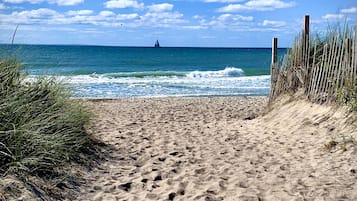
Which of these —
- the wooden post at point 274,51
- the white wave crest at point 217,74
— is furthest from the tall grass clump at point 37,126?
the white wave crest at point 217,74

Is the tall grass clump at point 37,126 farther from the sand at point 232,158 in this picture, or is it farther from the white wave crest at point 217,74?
the white wave crest at point 217,74

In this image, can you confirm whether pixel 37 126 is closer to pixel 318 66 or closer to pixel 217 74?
pixel 318 66

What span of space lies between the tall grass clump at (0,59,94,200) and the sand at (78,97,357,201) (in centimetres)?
40

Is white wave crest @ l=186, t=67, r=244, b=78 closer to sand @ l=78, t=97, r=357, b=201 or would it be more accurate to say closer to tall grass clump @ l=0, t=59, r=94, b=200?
sand @ l=78, t=97, r=357, b=201

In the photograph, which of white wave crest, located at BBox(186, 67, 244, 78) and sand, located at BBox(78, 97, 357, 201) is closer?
sand, located at BBox(78, 97, 357, 201)

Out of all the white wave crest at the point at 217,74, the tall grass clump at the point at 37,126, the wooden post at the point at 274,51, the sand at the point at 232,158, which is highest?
the wooden post at the point at 274,51

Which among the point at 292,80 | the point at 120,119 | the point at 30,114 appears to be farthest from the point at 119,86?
the point at 30,114

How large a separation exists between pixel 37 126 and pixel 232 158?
256 centimetres

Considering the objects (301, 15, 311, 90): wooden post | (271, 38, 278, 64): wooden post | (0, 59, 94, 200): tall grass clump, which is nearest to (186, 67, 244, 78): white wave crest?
(271, 38, 278, 64): wooden post

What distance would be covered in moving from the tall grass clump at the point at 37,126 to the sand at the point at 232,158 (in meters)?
0.40

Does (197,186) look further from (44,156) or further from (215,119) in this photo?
(215,119)

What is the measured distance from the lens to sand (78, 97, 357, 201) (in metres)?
4.43

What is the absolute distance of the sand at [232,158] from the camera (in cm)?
443

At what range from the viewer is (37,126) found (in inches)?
181
